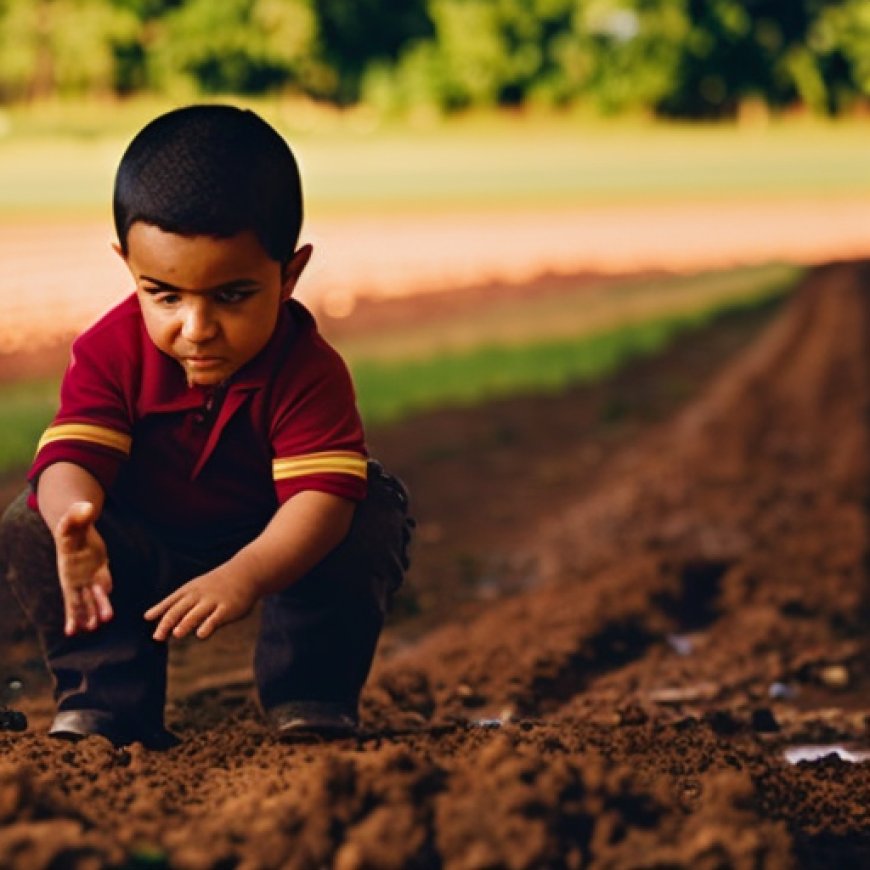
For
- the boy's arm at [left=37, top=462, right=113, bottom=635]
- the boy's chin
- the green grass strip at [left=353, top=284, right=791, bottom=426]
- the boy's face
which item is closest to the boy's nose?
the boy's face

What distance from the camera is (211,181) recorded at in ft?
8.64

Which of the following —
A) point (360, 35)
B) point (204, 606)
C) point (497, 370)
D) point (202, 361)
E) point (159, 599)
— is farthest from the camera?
point (360, 35)

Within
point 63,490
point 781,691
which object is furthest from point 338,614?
point 781,691

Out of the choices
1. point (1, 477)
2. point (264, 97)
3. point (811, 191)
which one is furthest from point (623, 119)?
point (1, 477)

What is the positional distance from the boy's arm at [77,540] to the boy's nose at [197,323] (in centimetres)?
30

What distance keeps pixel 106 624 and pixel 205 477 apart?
326 millimetres

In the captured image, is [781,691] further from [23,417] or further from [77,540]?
[23,417]

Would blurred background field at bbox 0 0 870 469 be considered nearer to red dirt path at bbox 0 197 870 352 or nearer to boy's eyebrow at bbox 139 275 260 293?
red dirt path at bbox 0 197 870 352

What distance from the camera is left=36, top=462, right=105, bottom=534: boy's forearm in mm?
2750

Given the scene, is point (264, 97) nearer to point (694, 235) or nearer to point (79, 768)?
point (694, 235)

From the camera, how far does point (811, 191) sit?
23375mm

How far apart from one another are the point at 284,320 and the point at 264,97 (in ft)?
111

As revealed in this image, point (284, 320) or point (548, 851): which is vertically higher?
point (284, 320)

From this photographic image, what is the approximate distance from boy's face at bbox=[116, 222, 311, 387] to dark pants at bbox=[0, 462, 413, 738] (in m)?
0.37
